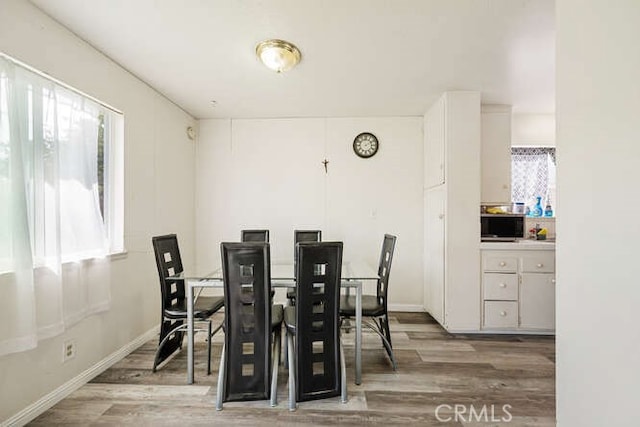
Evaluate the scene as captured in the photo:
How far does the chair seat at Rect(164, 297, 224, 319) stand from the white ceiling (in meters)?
2.03

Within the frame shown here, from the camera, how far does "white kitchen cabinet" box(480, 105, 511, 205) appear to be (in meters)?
3.38

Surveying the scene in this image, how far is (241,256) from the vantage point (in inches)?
72.6

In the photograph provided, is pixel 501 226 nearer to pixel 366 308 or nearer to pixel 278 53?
pixel 366 308

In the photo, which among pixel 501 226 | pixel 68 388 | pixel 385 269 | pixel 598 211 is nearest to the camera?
pixel 598 211

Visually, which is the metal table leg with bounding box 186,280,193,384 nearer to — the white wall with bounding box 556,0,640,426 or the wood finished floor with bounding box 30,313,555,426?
the wood finished floor with bounding box 30,313,555,426

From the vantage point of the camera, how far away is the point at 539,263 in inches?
119

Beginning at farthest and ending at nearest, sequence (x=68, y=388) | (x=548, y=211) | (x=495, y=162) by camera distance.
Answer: (x=548, y=211) → (x=495, y=162) → (x=68, y=388)

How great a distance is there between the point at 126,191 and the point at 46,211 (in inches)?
33.7

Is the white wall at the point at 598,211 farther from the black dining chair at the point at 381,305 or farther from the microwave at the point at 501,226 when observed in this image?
the microwave at the point at 501,226

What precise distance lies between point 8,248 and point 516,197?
495 centimetres

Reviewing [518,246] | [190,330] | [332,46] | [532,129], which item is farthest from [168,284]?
[532,129]

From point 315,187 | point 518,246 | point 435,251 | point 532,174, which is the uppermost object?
point 532,174

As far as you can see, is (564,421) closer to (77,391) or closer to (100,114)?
(77,391)

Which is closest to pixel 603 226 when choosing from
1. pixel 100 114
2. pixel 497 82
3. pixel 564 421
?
pixel 564 421
